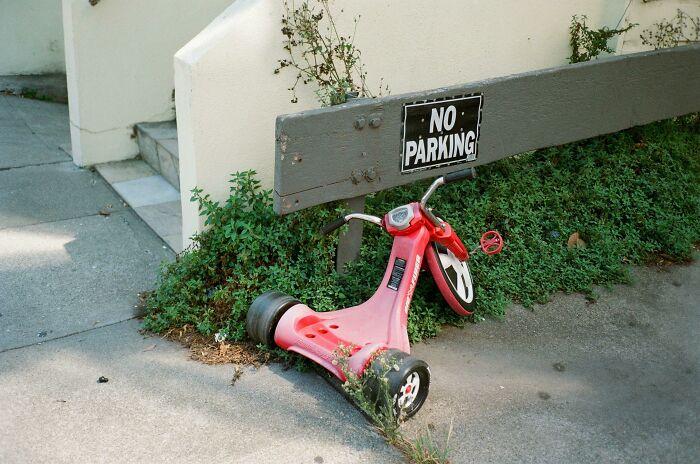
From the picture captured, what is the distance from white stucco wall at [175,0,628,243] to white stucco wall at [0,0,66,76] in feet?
13.0

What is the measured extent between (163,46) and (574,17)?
3.45m

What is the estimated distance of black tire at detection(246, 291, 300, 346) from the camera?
3848 millimetres

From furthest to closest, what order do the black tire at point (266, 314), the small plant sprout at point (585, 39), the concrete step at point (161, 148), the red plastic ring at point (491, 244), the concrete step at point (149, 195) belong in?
the small plant sprout at point (585, 39) → the concrete step at point (161, 148) → the concrete step at point (149, 195) → the red plastic ring at point (491, 244) → the black tire at point (266, 314)

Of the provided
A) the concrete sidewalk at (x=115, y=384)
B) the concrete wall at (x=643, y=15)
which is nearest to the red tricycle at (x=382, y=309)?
the concrete sidewalk at (x=115, y=384)

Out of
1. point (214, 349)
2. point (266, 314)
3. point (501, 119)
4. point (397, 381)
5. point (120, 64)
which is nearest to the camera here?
point (397, 381)

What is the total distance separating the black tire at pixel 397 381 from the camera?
335 centimetres

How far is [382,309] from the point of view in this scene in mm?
3943

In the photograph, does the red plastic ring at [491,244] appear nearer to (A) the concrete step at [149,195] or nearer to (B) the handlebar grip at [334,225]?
(B) the handlebar grip at [334,225]

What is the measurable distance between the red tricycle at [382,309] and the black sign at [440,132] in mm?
577

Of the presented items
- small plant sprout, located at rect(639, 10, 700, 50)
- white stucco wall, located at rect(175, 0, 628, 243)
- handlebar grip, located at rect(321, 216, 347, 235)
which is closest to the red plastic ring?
handlebar grip, located at rect(321, 216, 347, 235)

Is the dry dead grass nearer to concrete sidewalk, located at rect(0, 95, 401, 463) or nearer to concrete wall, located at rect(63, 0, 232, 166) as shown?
concrete sidewalk, located at rect(0, 95, 401, 463)

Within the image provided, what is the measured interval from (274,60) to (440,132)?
44.0 inches

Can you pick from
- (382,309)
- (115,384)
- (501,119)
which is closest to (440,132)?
(501,119)

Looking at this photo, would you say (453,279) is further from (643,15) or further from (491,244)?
(643,15)
